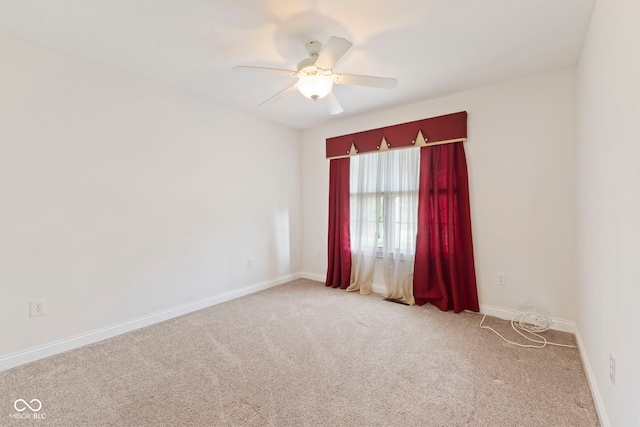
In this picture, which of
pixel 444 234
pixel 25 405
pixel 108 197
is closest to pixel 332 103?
pixel 444 234

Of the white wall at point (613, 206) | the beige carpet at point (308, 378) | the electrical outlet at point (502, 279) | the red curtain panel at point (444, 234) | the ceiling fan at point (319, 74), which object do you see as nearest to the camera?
the white wall at point (613, 206)

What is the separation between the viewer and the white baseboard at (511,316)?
2477 millimetres

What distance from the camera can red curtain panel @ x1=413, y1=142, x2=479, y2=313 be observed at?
9.70 feet

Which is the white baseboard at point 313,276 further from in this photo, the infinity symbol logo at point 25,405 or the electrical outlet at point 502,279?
the infinity symbol logo at point 25,405

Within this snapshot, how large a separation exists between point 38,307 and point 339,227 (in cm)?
301

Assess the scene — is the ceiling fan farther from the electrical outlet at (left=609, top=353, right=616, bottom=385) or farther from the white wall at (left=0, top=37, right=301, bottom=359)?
the electrical outlet at (left=609, top=353, right=616, bottom=385)

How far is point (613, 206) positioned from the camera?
133 cm

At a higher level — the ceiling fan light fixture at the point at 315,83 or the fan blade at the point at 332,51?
the fan blade at the point at 332,51

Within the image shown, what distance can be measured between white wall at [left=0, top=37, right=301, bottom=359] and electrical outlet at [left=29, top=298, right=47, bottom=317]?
0.09 feet

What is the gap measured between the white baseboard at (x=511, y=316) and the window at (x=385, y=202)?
36.4 inches

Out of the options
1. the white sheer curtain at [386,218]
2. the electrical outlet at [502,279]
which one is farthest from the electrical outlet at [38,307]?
the electrical outlet at [502,279]

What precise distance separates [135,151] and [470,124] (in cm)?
330

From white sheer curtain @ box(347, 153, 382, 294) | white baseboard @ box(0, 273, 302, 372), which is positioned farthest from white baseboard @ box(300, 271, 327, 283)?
white baseboard @ box(0, 273, 302, 372)

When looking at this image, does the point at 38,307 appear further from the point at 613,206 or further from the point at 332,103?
the point at 613,206
